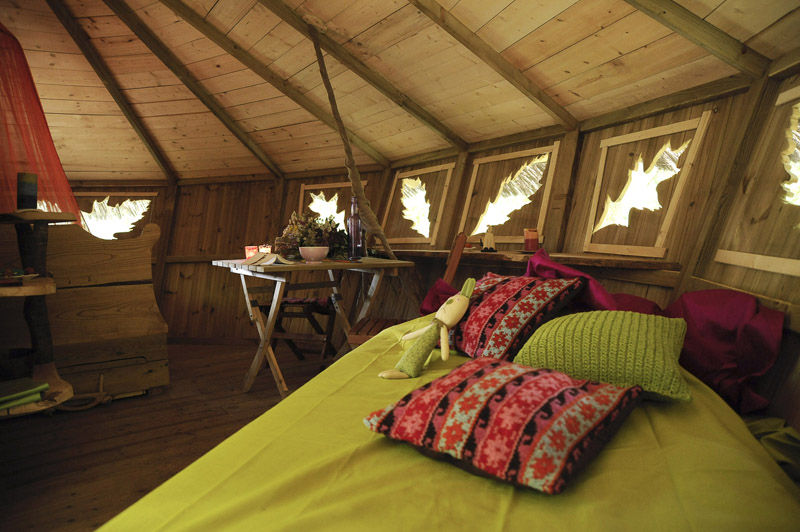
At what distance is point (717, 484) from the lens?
70 cm

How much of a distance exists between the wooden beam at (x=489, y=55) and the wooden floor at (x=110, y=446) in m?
2.26

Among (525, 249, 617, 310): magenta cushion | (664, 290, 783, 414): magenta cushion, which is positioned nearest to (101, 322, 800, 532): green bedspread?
(664, 290, 783, 414): magenta cushion

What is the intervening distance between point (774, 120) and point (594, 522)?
1.58 m

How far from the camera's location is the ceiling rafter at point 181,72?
316cm

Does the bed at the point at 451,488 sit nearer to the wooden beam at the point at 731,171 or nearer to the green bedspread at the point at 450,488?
the green bedspread at the point at 450,488

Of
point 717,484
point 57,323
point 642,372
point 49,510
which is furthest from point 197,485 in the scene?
point 57,323

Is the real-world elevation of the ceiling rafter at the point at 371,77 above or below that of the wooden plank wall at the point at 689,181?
above

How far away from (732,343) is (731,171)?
0.72 meters

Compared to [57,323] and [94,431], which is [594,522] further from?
[57,323]

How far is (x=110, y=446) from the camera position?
2.19 metres

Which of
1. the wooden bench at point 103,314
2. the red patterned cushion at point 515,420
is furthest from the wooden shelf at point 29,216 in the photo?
the red patterned cushion at point 515,420

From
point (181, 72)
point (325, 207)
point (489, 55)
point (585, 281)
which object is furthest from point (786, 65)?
point (181, 72)

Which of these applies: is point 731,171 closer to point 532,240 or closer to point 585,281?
point 585,281

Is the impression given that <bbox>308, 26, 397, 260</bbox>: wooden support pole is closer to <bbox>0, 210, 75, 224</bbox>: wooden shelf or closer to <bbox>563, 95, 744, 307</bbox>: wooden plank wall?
<bbox>563, 95, 744, 307</bbox>: wooden plank wall
